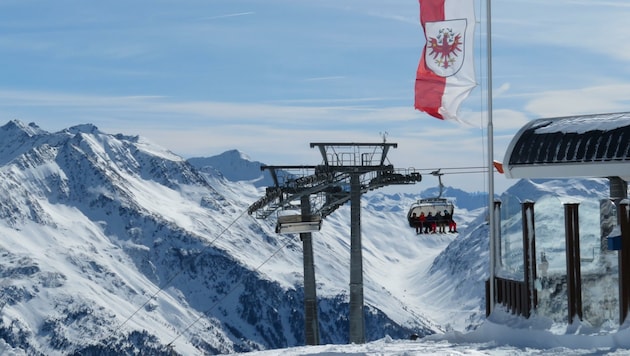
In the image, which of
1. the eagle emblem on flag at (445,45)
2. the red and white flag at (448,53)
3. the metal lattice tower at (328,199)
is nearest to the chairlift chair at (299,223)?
the metal lattice tower at (328,199)

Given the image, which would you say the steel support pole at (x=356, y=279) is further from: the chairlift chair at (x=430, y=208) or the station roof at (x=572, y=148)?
the station roof at (x=572, y=148)

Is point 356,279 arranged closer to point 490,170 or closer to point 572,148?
point 572,148

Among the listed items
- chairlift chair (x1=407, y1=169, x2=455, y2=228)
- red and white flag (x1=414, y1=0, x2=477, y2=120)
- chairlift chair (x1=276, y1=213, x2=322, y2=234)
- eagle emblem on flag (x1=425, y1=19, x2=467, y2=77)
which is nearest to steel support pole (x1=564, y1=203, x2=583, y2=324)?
red and white flag (x1=414, y1=0, x2=477, y2=120)

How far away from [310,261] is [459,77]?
19.3 m

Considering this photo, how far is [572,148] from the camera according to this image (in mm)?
32188

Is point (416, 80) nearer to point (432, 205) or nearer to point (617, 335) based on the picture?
point (617, 335)

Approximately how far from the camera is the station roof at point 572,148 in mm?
31078

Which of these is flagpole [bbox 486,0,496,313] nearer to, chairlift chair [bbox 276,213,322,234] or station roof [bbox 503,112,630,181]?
station roof [bbox 503,112,630,181]

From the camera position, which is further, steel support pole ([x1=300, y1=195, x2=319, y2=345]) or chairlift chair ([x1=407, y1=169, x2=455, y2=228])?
steel support pole ([x1=300, y1=195, x2=319, y2=345])

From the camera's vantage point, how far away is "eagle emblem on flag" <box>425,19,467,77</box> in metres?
28.6

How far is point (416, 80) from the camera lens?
29516mm

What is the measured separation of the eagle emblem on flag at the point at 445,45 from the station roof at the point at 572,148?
230 inches

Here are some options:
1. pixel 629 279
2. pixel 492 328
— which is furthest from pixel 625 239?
pixel 492 328

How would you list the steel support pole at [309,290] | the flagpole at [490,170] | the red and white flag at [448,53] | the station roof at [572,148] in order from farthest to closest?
the steel support pole at [309,290]
the station roof at [572,148]
the red and white flag at [448,53]
the flagpole at [490,170]
